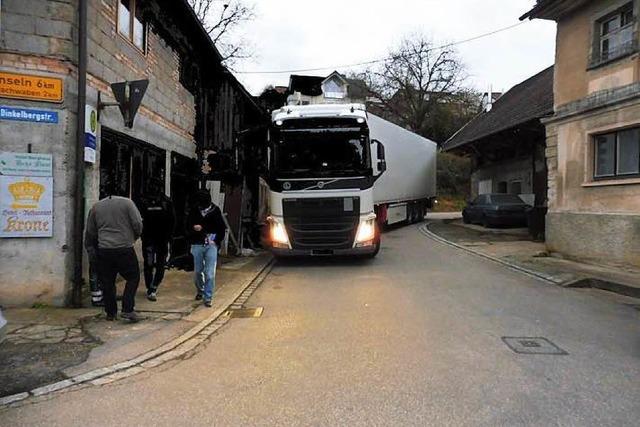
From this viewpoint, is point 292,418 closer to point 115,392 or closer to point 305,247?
point 115,392

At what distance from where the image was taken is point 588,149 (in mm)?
Answer: 13430

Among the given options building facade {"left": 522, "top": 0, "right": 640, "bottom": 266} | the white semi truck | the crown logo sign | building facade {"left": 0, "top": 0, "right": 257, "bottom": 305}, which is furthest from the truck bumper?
the crown logo sign

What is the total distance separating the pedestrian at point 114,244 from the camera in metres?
6.86

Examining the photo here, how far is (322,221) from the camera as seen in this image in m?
12.5

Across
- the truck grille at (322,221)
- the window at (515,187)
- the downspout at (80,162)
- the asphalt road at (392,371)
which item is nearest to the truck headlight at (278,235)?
the truck grille at (322,221)

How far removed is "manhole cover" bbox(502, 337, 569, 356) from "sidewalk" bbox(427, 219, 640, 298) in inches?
173

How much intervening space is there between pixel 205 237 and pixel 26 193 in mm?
2434

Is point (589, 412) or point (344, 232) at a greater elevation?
point (344, 232)

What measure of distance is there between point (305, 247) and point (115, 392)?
814 cm

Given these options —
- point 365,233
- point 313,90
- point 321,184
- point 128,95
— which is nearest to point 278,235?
point 321,184

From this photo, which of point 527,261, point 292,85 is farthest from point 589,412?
point 292,85

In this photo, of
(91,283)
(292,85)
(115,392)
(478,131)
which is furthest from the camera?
(478,131)

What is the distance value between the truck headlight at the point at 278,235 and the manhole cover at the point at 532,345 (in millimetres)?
6846

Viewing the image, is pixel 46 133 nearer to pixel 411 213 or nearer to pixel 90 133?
pixel 90 133
